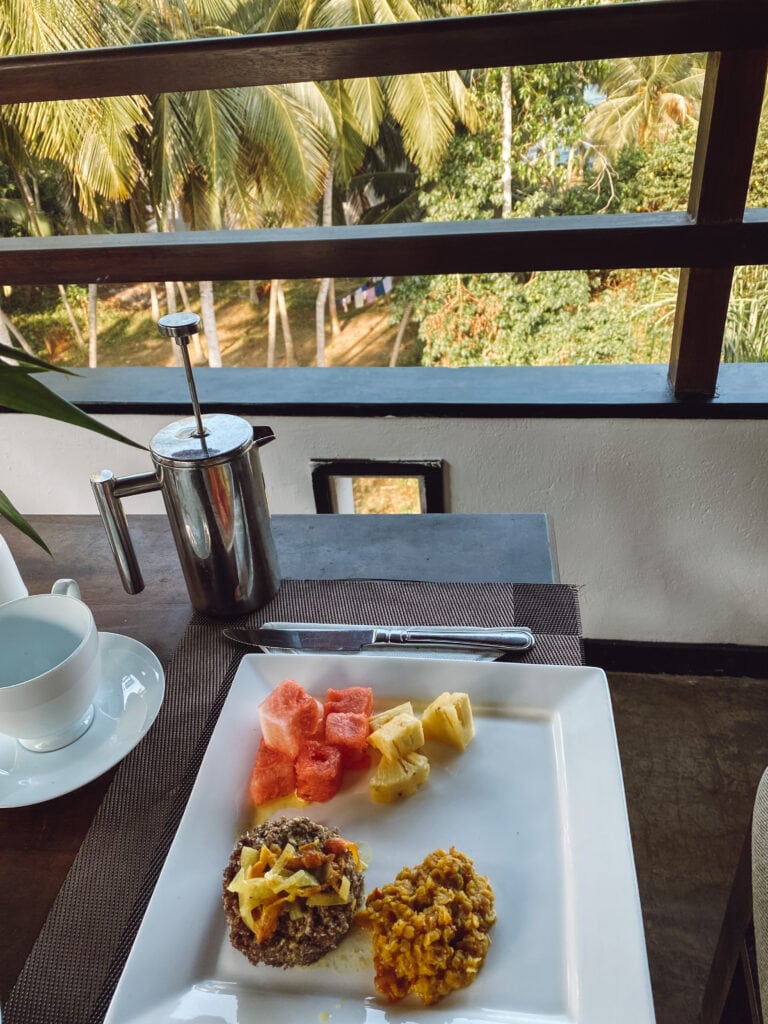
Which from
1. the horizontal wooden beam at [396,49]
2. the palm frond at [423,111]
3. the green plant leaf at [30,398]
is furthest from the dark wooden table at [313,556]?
the palm frond at [423,111]

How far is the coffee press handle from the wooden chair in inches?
27.3

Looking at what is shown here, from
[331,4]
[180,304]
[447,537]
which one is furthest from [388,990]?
[180,304]

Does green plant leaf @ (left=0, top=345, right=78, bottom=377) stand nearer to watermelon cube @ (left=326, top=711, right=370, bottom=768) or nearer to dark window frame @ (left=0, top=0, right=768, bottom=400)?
watermelon cube @ (left=326, top=711, right=370, bottom=768)

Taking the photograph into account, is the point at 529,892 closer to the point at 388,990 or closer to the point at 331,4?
the point at 388,990

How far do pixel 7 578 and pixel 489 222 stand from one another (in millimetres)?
920

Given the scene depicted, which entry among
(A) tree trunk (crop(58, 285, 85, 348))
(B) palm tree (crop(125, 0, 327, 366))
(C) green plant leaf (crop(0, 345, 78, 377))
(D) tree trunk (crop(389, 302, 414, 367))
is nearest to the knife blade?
(C) green plant leaf (crop(0, 345, 78, 377))

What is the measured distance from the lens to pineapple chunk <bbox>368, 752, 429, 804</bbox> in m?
0.64

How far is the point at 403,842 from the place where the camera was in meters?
0.62

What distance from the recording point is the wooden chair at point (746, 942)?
708mm

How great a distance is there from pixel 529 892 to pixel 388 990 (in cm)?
13

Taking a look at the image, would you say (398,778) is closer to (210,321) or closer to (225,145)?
(225,145)

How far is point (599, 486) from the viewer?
149 centimetres

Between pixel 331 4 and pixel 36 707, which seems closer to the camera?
pixel 36 707

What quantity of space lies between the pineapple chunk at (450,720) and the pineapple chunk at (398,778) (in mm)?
33
